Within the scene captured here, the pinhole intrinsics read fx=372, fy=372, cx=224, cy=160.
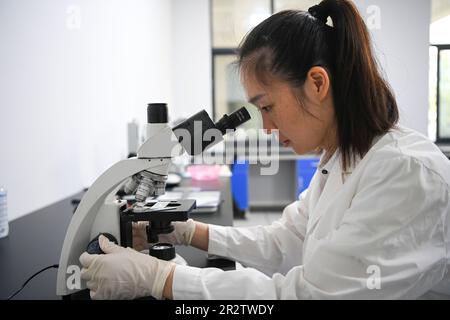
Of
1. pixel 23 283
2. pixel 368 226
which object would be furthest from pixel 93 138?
pixel 368 226

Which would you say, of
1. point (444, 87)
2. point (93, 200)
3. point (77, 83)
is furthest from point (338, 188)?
point (444, 87)

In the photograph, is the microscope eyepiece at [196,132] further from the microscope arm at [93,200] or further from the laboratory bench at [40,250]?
the laboratory bench at [40,250]

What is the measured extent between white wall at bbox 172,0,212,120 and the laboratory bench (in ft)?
10.8

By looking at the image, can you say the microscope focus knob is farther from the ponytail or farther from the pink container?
the pink container

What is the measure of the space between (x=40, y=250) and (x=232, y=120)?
2.33ft

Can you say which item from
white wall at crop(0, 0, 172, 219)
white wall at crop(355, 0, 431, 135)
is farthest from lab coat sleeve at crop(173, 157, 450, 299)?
white wall at crop(0, 0, 172, 219)

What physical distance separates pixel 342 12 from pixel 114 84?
1851mm

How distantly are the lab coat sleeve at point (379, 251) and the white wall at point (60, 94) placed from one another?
3.25 ft

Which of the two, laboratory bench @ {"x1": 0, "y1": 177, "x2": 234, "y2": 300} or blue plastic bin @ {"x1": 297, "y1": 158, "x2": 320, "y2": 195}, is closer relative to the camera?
laboratory bench @ {"x1": 0, "y1": 177, "x2": 234, "y2": 300}

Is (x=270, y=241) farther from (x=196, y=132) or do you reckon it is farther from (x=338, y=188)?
(x=196, y=132)

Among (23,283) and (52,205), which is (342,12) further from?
(52,205)

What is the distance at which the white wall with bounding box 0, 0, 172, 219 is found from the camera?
1367 millimetres

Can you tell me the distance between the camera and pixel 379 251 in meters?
0.71

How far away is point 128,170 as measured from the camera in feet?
2.76
